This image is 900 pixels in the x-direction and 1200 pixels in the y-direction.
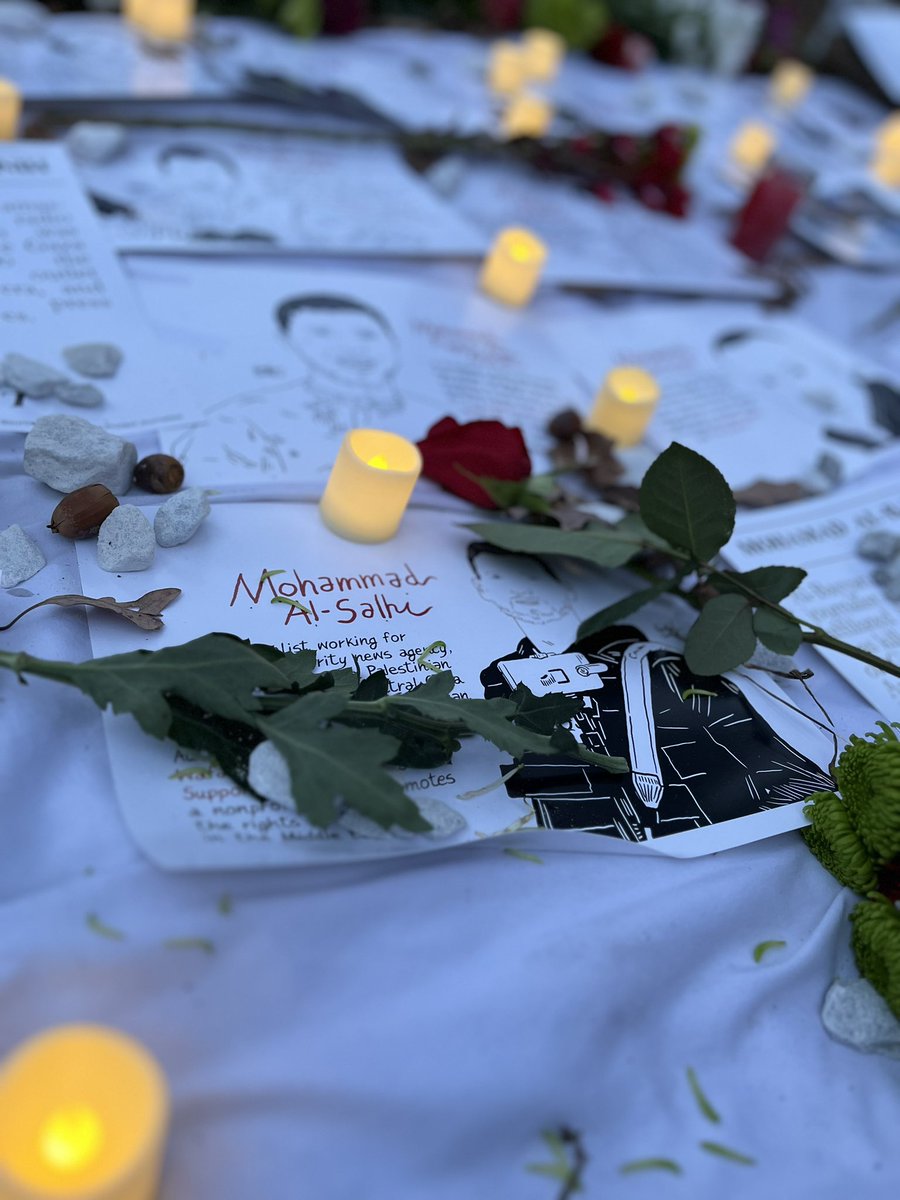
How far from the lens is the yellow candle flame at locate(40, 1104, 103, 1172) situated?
335mm

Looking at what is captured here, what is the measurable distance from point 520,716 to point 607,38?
4.90 feet

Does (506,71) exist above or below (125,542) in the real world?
above

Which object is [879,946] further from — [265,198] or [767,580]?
[265,198]

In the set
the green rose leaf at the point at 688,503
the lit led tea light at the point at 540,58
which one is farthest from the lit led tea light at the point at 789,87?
the green rose leaf at the point at 688,503

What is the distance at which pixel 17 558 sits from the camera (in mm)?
550

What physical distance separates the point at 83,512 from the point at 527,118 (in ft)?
3.15

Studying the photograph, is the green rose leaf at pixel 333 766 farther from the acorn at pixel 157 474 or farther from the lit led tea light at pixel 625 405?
the lit led tea light at pixel 625 405

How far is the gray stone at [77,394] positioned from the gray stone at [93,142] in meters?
0.39

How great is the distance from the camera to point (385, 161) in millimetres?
1134

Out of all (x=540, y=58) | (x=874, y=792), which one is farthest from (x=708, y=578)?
(x=540, y=58)

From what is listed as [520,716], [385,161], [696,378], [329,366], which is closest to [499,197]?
[385,161]

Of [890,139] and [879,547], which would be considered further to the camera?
[890,139]

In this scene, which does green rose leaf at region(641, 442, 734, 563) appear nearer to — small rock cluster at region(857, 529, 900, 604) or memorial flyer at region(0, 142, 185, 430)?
small rock cluster at region(857, 529, 900, 604)

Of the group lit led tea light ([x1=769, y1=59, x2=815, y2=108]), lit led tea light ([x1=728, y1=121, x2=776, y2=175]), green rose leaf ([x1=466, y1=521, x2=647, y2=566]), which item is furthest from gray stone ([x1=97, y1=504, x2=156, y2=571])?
lit led tea light ([x1=769, y1=59, x2=815, y2=108])
